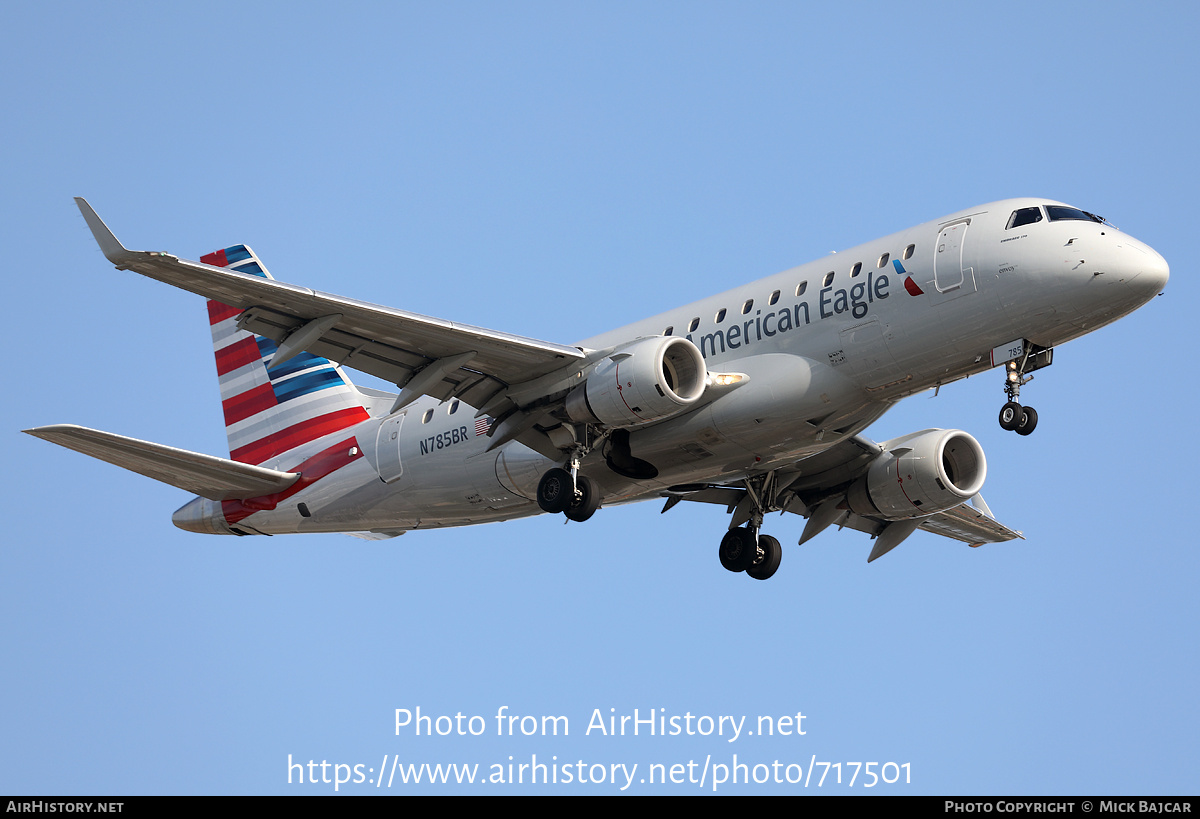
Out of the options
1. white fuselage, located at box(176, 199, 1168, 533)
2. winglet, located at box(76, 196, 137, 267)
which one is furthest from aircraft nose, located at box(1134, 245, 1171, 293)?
winglet, located at box(76, 196, 137, 267)

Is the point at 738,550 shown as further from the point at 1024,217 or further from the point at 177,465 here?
the point at 177,465

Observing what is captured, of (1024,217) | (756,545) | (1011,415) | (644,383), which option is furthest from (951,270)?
(756,545)

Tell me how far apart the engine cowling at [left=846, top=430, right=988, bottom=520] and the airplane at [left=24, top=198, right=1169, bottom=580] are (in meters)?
0.05

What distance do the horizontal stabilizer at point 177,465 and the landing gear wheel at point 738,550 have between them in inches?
377

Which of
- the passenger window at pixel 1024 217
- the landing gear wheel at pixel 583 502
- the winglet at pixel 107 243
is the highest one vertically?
the passenger window at pixel 1024 217

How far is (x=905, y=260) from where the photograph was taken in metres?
24.2

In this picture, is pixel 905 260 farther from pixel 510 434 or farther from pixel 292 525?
pixel 292 525

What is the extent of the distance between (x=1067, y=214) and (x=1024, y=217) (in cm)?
71

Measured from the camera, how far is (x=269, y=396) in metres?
33.8

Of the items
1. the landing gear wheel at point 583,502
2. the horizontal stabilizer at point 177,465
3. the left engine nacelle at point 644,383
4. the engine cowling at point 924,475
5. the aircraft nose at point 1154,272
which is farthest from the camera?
the engine cowling at point 924,475

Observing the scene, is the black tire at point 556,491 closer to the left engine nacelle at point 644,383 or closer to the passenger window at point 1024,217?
the left engine nacelle at point 644,383

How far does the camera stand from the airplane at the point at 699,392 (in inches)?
925

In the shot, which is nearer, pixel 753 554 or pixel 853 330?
pixel 853 330

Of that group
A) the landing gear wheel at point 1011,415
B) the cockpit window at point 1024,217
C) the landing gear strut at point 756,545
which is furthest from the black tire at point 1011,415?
the landing gear strut at point 756,545
